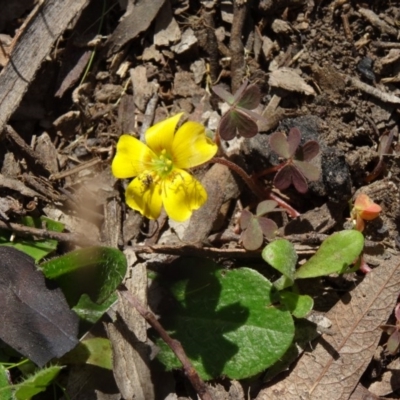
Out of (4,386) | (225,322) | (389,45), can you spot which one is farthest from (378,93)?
(4,386)

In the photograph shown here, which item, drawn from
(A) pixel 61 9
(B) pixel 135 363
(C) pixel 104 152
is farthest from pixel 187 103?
(B) pixel 135 363

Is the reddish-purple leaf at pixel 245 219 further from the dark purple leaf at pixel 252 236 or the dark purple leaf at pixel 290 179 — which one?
the dark purple leaf at pixel 290 179

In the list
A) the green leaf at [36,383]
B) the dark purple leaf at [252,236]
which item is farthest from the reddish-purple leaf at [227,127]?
the green leaf at [36,383]

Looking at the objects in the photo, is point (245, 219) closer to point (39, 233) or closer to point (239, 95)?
point (239, 95)

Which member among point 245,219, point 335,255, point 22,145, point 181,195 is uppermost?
point 22,145

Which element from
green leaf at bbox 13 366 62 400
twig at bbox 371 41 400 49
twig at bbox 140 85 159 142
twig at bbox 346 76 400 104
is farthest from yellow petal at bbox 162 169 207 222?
twig at bbox 371 41 400 49

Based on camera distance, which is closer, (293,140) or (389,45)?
(293,140)
